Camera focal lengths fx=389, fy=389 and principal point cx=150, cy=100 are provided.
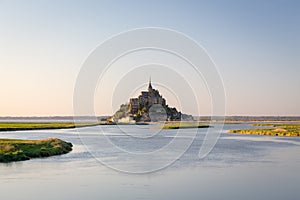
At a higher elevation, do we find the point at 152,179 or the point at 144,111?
Result: the point at 144,111

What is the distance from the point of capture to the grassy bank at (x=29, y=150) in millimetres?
25688

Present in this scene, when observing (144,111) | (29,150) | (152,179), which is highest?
(144,111)

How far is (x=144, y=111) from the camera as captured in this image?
411ft

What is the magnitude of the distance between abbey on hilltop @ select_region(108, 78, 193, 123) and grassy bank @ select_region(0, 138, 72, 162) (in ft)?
276

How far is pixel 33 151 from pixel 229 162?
46.7ft

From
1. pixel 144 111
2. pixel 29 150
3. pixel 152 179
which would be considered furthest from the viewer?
pixel 144 111

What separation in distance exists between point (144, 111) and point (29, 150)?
316 ft

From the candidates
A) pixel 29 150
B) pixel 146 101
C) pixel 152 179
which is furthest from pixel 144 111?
pixel 152 179

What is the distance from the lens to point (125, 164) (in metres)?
25.2

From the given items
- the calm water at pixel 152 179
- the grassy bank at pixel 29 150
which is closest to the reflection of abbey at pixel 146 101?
the grassy bank at pixel 29 150

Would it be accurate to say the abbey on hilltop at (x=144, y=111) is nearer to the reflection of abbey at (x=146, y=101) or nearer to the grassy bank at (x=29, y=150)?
the reflection of abbey at (x=146, y=101)

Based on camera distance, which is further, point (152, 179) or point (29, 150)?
point (29, 150)

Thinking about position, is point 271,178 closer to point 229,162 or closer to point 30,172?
point 229,162

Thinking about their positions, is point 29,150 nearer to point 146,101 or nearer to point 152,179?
point 152,179
